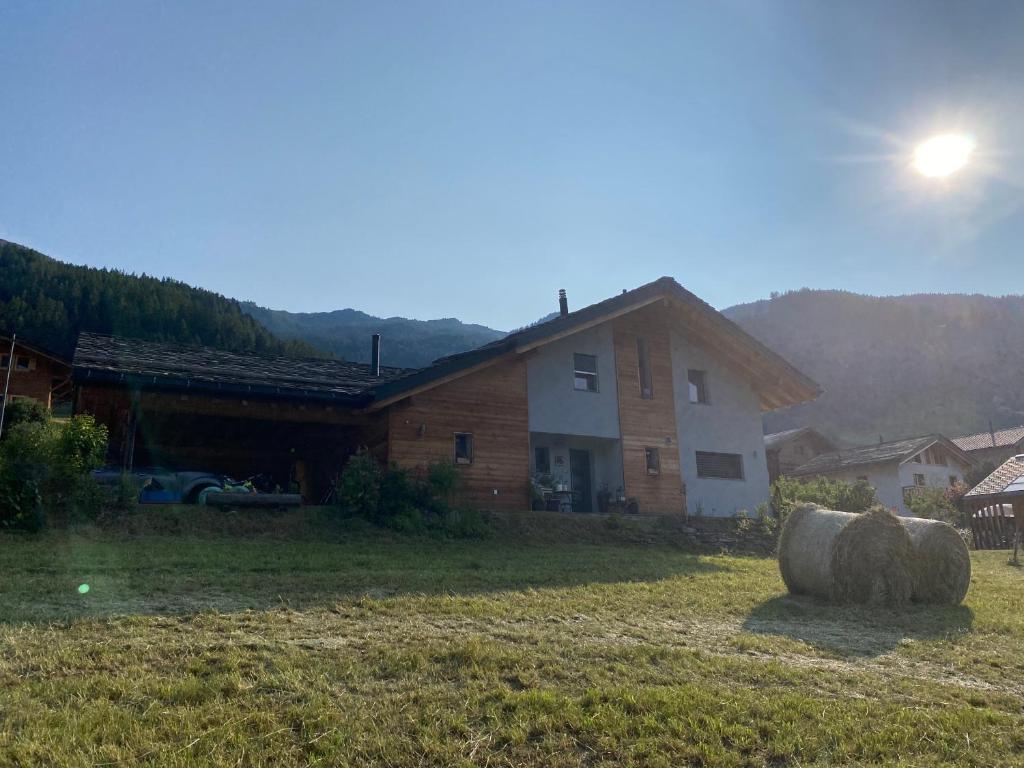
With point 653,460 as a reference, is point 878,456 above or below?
below

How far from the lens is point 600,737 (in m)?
5.26

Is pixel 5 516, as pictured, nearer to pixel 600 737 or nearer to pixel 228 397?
pixel 228 397

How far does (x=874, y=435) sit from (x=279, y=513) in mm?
73004

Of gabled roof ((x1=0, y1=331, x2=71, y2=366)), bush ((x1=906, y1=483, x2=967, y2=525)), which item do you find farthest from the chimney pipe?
gabled roof ((x1=0, y1=331, x2=71, y2=366))

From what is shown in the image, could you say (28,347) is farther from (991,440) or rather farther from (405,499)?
(991,440)

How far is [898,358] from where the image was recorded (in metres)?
91.1

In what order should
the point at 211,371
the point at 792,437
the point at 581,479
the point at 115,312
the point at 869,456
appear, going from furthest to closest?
the point at 115,312 → the point at 792,437 → the point at 869,456 → the point at 581,479 → the point at 211,371

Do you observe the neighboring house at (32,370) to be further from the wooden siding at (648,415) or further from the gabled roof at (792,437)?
the gabled roof at (792,437)

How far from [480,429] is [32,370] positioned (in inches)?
1343

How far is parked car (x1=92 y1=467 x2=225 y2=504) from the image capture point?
1529 cm

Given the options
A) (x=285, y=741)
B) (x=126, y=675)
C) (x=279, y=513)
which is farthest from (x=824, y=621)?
(x=279, y=513)

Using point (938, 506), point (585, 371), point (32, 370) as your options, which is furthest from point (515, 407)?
point (32, 370)

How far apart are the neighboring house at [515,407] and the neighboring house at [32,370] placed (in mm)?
27117

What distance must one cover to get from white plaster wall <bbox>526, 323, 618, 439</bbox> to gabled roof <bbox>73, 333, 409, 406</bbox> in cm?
380
